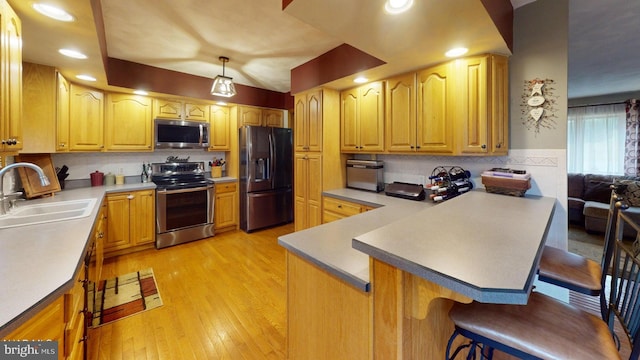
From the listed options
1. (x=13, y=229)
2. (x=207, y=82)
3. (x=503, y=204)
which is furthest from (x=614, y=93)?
(x=13, y=229)

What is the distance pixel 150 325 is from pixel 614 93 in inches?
318

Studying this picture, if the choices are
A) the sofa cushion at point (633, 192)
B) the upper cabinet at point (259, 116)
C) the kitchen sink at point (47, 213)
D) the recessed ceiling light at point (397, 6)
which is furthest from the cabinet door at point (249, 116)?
the sofa cushion at point (633, 192)

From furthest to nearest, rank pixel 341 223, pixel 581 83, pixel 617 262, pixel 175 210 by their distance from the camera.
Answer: pixel 581 83
pixel 175 210
pixel 341 223
pixel 617 262

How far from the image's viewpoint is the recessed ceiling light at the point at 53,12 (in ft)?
4.67

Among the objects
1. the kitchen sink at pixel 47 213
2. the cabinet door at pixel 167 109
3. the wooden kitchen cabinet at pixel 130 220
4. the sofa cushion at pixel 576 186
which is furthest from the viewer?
the sofa cushion at pixel 576 186

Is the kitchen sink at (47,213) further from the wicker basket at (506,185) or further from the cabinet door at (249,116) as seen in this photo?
the wicker basket at (506,185)

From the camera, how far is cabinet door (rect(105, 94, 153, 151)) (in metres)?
3.34

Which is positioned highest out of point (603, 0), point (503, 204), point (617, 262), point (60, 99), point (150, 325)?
point (603, 0)

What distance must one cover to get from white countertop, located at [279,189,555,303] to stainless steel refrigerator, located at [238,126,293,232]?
2.78 m

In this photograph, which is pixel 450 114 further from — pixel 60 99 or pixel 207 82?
pixel 60 99

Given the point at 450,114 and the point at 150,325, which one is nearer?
the point at 150,325

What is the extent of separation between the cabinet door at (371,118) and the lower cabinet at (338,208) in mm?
647

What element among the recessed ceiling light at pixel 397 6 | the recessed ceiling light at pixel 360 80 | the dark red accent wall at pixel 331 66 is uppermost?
the dark red accent wall at pixel 331 66

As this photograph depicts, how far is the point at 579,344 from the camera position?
0.81 metres
